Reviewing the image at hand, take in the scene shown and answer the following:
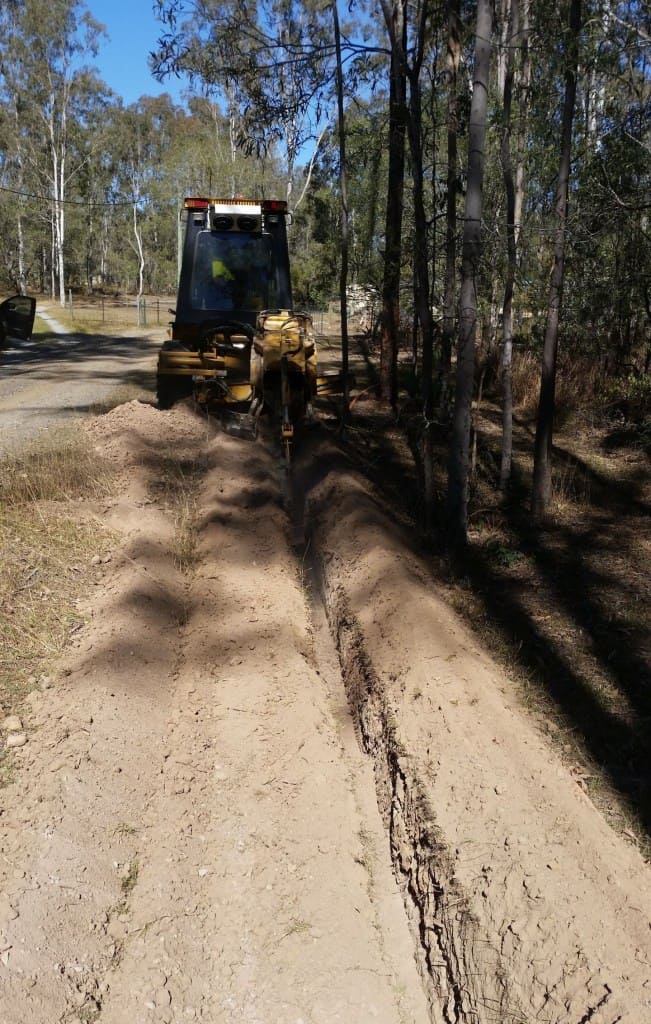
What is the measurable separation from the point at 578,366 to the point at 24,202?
42143mm

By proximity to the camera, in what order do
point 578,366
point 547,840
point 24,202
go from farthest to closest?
point 24,202 → point 578,366 → point 547,840

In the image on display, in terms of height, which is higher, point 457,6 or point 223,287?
point 457,6

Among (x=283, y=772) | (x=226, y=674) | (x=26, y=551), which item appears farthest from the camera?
(x=26, y=551)

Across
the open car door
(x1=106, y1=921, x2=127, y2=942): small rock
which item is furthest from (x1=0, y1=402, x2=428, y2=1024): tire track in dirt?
the open car door

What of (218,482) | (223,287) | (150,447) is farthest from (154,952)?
(223,287)

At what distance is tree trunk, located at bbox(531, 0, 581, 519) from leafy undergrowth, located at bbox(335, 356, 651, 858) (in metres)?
0.41

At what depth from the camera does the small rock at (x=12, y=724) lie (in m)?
4.52

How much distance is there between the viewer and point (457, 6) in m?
7.63

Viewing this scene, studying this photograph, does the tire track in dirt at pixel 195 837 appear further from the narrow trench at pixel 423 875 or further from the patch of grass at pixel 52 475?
the patch of grass at pixel 52 475

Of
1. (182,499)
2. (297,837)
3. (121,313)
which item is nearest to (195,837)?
(297,837)

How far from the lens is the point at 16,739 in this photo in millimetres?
4438

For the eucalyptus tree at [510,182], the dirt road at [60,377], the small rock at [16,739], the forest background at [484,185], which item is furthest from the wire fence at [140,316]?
the small rock at [16,739]

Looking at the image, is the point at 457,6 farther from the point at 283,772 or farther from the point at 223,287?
the point at 283,772

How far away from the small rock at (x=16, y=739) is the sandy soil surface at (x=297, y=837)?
5cm
